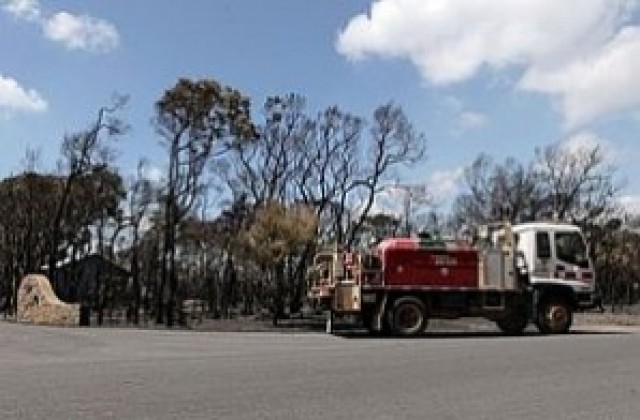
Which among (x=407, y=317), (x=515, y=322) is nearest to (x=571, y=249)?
(x=515, y=322)

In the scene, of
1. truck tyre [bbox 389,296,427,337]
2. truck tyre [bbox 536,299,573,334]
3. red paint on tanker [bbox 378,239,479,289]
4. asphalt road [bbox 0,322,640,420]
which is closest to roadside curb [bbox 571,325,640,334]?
truck tyre [bbox 536,299,573,334]

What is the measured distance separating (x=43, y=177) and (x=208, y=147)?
14524 millimetres

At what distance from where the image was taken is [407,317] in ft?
95.1

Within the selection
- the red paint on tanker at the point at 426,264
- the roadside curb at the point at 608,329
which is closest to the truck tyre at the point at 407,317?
the red paint on tanker at the point at 426,264

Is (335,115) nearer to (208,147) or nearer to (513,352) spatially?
(208,147)

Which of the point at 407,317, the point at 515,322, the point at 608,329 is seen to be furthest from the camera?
the point at 608,329

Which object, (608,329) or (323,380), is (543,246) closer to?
(608,329)

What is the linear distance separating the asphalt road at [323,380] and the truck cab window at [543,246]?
5.79m

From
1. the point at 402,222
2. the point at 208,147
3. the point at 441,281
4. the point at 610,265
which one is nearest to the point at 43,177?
the point at 208,147

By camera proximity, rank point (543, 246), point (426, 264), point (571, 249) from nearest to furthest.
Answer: point (426, 264)
point (543, 246)
point (571, 249)

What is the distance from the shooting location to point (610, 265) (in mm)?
83812

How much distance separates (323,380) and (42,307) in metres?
24.4

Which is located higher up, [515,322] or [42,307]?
[42,307]

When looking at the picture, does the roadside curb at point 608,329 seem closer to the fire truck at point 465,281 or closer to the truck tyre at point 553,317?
the truck tyre at point 553,317
